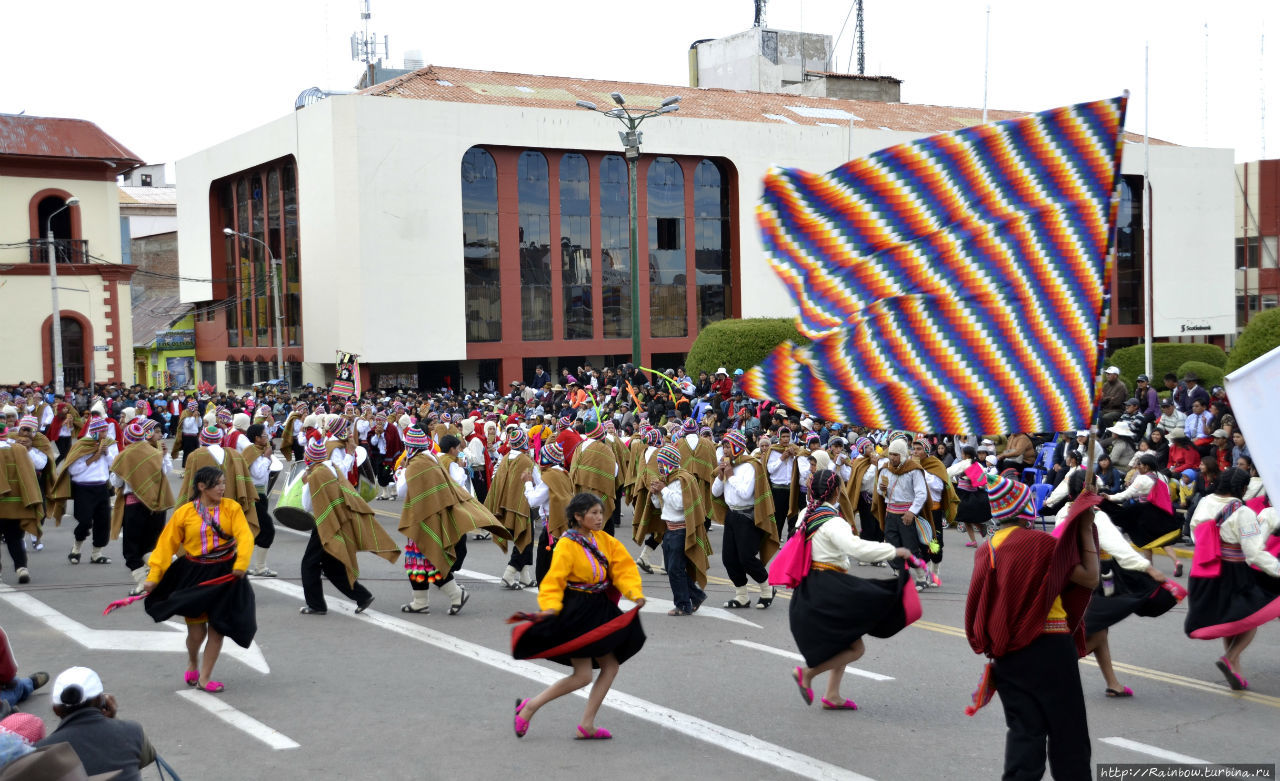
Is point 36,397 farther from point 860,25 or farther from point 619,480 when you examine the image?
point 860,25

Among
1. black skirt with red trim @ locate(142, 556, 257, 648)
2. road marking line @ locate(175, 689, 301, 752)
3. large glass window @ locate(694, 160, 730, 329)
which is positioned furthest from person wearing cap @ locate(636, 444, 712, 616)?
large glass window @ locate(694, 160, 730, 329)

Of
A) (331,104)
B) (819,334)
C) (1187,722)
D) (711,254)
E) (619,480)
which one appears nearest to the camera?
(819,334)

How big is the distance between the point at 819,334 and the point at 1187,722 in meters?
3.86

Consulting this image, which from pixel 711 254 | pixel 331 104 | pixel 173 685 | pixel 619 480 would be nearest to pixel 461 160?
pixel 331 104

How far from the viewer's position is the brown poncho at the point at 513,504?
1331 centimetres

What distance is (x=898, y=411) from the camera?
6246mm

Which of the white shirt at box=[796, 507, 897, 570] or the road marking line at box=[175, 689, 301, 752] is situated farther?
the white shirt at box=[796, 507, 897, 570]

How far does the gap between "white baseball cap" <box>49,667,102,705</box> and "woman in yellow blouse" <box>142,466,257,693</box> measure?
3.82 metres

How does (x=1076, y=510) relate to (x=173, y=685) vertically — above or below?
above

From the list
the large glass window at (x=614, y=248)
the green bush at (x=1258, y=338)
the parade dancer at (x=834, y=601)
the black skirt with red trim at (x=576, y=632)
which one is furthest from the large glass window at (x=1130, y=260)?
the black skirt with red trim at (x=576, y=632)

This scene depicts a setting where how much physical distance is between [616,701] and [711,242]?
40.0m

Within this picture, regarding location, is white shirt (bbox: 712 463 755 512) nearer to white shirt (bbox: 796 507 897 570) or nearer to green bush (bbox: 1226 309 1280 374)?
white shirt (bbox: 796 507 897 570)

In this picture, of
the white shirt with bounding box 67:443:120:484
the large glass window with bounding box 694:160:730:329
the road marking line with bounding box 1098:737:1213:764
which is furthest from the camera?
the large glass window with bounding box 694:160:730:329

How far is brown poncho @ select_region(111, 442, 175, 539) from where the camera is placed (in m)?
13.6
